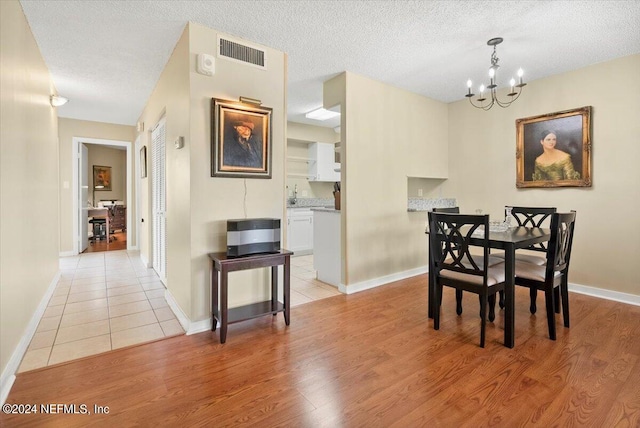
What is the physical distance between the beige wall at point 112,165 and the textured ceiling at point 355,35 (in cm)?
584

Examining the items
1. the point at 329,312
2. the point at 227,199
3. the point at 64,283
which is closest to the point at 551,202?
the point at 329,312

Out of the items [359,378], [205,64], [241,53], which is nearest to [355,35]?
[241,53]

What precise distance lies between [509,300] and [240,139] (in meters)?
2.56

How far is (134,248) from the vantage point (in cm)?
649

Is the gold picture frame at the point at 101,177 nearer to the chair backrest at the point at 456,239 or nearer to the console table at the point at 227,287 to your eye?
the console table at the point at 227,287

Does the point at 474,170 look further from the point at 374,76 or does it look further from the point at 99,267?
the point at 99,267

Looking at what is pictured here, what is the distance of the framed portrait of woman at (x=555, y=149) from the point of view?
11.7 ft

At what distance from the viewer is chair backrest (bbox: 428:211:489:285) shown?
7.73ft

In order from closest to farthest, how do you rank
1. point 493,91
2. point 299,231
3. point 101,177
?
point 493,91 → point 299,231 → point 101,177

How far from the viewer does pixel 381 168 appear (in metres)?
4.05

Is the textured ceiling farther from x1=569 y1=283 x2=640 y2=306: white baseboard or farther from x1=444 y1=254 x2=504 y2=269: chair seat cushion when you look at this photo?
x1=569 y1=283 x2=640 y2=306: white baseboard

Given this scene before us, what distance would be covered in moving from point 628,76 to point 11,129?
5.55m

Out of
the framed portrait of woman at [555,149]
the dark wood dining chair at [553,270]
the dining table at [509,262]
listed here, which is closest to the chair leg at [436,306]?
the dining table at [509,262]

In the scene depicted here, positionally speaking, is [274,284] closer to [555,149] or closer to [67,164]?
[555,149]
